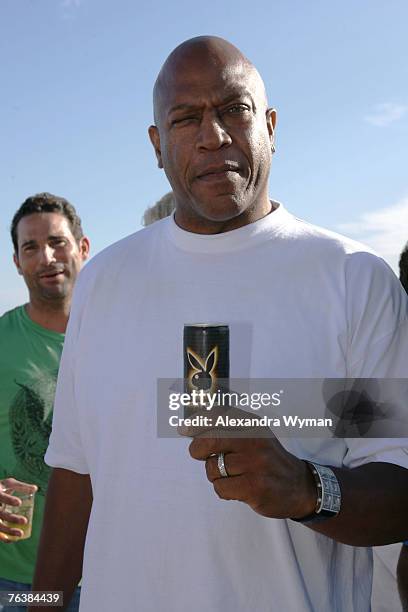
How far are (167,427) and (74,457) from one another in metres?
0.50

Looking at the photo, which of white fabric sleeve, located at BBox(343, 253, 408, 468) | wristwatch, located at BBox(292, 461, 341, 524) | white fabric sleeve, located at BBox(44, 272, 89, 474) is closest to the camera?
wristwatch, located at BBox(292, 461, 341, 524)

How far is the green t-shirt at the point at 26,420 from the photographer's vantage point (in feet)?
13.7

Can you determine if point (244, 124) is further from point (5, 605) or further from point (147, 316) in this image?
point (5, 605)

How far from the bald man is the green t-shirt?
1.62 meters

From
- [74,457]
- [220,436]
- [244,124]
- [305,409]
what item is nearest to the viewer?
[220,436]

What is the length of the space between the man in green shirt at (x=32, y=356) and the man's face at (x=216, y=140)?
199 centimetres

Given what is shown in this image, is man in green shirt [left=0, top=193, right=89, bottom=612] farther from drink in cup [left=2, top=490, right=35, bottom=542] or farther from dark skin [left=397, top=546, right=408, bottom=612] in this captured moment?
dark skin [left=397, top=546, right=408, bottom=612]

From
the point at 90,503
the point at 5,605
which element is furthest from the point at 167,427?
the point at 5,605

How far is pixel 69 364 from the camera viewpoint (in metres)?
2.65

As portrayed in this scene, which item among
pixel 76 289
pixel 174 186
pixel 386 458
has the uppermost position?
pixel 174 186

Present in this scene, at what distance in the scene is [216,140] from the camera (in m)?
2.40

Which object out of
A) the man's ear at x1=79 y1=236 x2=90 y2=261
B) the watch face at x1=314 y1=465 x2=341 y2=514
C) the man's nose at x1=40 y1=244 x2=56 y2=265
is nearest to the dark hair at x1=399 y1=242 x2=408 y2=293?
the watch face at x1=314 y1=465 x2=341 y2=514

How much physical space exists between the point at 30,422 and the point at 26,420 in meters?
0.03

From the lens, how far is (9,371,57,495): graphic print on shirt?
170 inches
